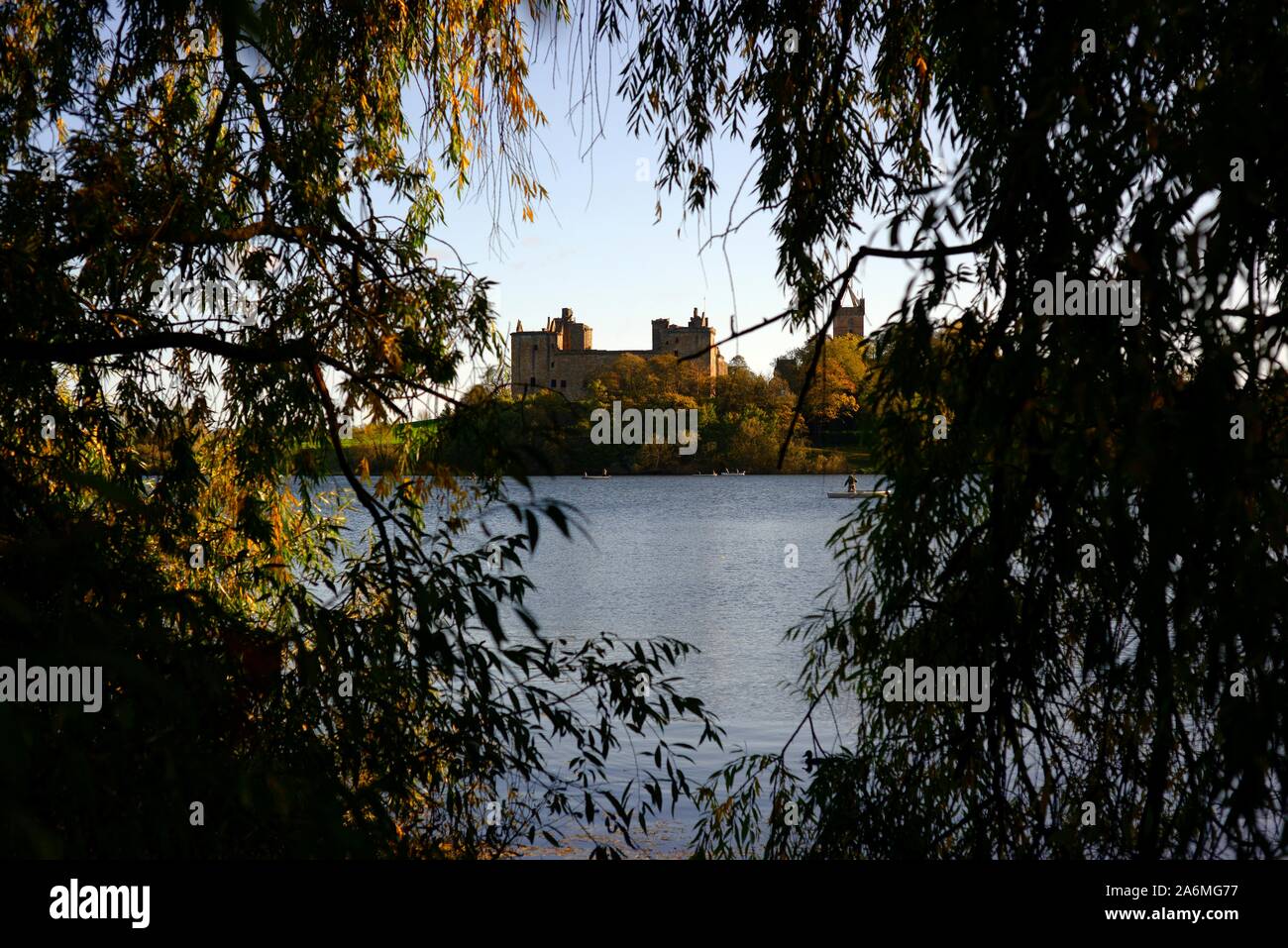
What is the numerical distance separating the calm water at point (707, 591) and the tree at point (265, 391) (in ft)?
0.98

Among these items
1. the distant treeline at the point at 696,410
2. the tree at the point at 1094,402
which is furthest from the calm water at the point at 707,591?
the tree at the point at 1094,402

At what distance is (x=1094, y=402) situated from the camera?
43.5 inches

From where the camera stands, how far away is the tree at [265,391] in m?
1.68

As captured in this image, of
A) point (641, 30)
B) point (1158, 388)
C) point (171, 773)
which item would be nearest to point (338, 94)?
point (641, 30)

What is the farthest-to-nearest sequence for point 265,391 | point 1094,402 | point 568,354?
1. point 568,354
2. point 265,391
3. point 1094,402

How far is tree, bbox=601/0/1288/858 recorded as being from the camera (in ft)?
3.21

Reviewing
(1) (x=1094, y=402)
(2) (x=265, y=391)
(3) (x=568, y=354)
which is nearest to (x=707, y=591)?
(3) (x=568, y=354)

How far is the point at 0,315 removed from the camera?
188 centimetres

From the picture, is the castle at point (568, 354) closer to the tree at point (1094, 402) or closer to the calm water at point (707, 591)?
the calm water at point (707, 591)

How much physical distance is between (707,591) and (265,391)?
10.6 meters

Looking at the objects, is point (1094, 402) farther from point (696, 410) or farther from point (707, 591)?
point (707, 591)
